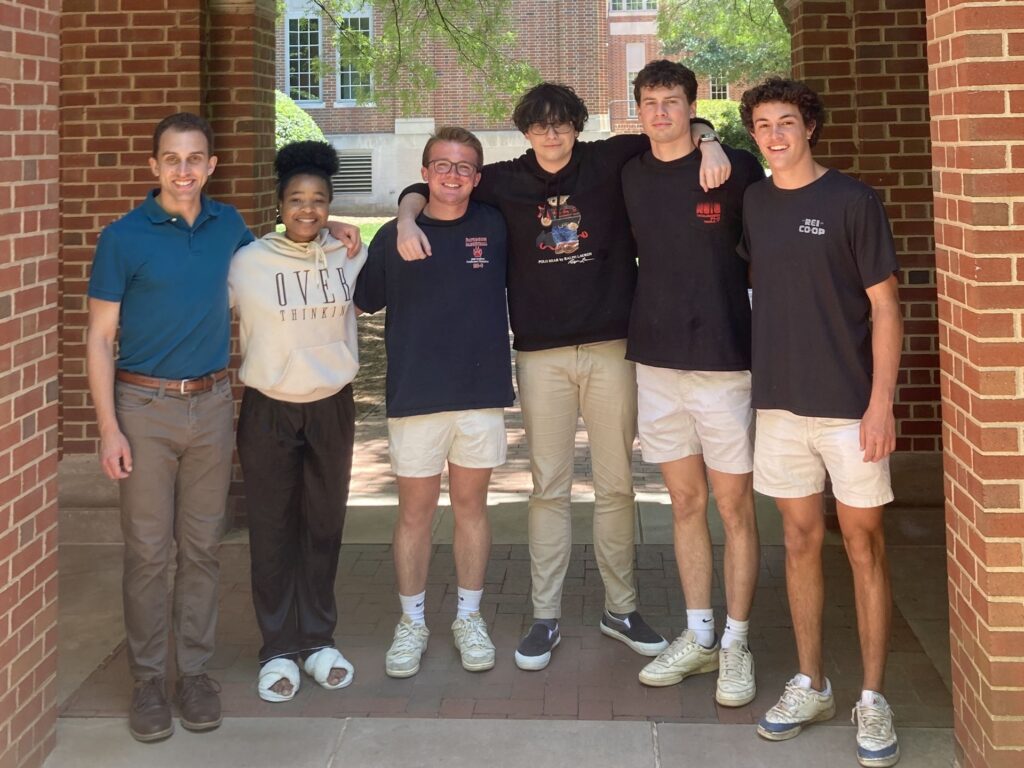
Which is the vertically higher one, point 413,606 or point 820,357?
point 820,357

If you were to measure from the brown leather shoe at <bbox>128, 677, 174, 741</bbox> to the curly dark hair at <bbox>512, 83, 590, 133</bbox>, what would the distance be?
246 cm

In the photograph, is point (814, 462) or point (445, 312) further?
point (445, 312)

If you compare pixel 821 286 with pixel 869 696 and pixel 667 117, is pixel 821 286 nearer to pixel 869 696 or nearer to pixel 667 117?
pixel 667 117

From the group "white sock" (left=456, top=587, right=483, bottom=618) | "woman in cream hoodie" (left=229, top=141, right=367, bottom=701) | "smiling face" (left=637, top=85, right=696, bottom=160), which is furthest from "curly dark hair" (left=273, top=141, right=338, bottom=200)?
"white sock" (left=456, top=587, right=483, bottom=618)

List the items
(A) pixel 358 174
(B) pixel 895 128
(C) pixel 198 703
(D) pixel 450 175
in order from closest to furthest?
(C) pixel 198 703 → (D) pixel 450 175 → (B) pixel 895 128 → (A) pixel 358 174

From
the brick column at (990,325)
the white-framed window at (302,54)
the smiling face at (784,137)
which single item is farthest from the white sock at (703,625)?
the white-framed window at (302,54)

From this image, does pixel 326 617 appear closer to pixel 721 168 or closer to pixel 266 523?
pixel 266 523

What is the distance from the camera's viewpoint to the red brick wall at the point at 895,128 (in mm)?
6434

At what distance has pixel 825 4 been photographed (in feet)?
21.3

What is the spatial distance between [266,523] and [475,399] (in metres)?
0.93

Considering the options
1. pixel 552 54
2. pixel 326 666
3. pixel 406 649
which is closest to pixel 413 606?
pixel 406 649

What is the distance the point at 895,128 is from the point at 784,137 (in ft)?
8.96

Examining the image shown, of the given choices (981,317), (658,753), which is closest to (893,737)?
(658,753)

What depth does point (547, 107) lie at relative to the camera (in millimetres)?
4676
